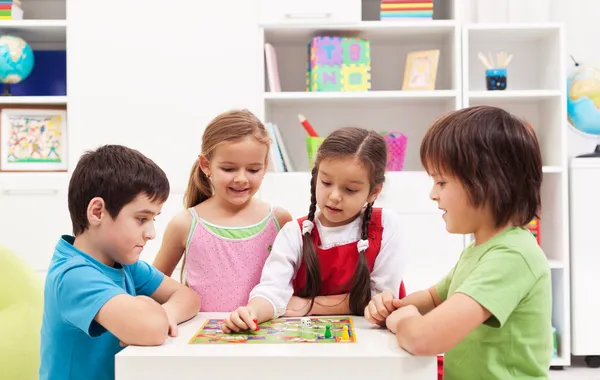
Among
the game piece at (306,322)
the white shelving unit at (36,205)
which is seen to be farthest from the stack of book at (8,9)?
the game piece at (306,322)

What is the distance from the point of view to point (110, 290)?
1.01 m

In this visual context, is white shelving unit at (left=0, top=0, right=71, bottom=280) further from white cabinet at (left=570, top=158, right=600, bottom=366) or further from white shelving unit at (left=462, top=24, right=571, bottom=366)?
white cabinet at (left=570, top=158, right=600, bottom=366)

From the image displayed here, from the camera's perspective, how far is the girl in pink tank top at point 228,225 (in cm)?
147

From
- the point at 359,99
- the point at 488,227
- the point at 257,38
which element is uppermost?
the point at 257,38

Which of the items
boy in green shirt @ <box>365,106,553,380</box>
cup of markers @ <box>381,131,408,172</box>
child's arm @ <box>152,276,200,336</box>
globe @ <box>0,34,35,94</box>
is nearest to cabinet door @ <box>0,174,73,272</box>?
globe @ <box>0,34,35,94</box>

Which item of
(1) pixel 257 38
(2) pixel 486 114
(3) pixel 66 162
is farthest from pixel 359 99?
(2) pixel 486 114

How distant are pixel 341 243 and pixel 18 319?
0.68 metres

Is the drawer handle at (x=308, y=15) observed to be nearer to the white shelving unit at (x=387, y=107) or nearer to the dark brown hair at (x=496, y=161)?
the white shelving unit at (x=387, y=107)

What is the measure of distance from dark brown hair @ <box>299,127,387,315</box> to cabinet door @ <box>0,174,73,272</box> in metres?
1.82

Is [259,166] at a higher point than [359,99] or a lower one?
lower

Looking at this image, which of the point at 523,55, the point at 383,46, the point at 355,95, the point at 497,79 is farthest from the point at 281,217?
the point at 523,55

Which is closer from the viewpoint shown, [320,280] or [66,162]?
[320,280]

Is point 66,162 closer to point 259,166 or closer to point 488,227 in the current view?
point 259,166

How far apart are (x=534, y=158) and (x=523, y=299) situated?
22 cm
